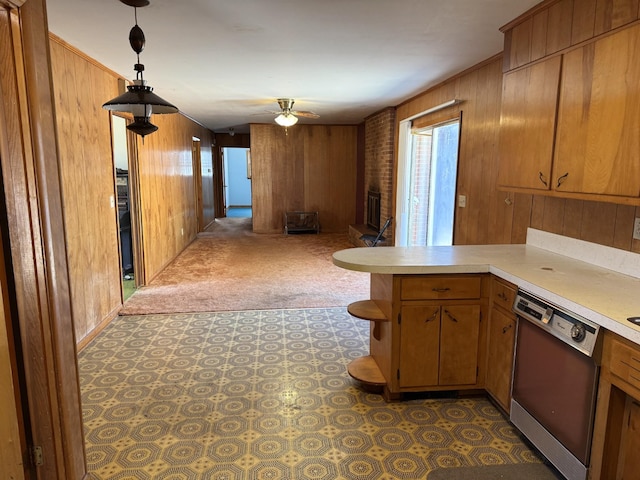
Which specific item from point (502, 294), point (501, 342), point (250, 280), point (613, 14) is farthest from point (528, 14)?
point (250, 280)

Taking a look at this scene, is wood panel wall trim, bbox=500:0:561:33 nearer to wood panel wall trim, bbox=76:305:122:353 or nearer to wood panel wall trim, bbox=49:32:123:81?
wood panel wall trim, bbox=49:32:123:81

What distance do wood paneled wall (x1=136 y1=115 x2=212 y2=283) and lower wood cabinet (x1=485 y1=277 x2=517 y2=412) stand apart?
12.7 feet

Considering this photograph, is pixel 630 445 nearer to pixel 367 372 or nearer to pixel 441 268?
pixel 441 268

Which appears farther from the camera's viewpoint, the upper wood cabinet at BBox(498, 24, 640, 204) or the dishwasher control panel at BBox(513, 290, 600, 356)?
the upper wood cabinet at BBox(498, 24, 640, 204)

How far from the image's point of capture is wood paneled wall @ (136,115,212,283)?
4.95 m

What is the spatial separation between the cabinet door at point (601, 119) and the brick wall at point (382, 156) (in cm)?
409

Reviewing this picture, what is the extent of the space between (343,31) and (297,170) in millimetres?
6136

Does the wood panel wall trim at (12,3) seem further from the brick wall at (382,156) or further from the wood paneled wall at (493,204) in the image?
the brick wall at (382,156)

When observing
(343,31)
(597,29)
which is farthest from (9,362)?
(597,29)

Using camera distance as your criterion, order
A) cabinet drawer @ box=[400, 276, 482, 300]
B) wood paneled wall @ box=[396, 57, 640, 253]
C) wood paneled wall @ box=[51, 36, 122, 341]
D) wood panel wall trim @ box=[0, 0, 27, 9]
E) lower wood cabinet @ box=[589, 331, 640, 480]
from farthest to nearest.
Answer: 1. wood paneled wall @ box=[51, 36, 122, 341]
2. cabinet drawer @ box=[400, 276, 482, 300]
3. wood paneled wall @ box=[396, 57, 640, 253]
4. lower wood cabinet @ box=[589, 331, 640, 480]
5. wood panel wall trim @ box=[0, 0, 27, 9]

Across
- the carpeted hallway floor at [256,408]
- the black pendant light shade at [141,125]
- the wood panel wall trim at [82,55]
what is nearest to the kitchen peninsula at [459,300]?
the carpeted hallway floor at [256,408]

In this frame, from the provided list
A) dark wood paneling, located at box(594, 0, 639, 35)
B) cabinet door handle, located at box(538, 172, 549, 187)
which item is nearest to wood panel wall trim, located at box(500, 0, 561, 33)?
dark wood paneling, located at box(594, 0, 639, 35)

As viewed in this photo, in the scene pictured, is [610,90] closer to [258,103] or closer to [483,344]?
[483,344]

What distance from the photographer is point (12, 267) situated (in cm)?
157
